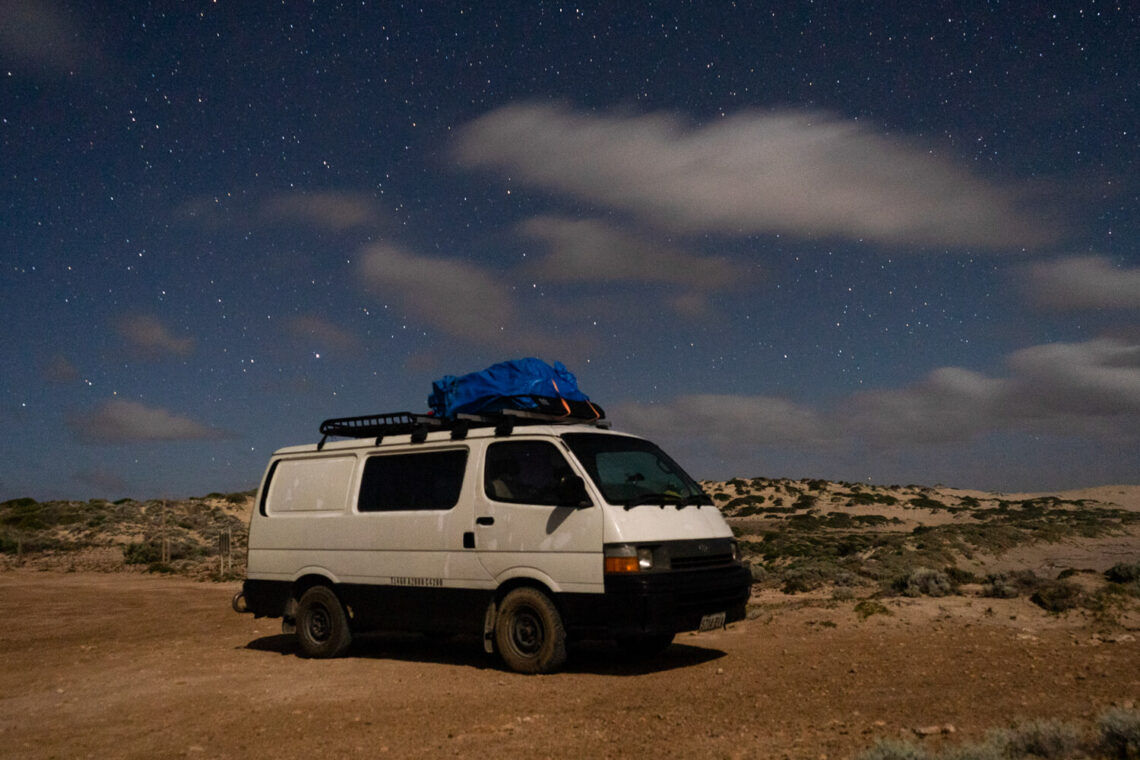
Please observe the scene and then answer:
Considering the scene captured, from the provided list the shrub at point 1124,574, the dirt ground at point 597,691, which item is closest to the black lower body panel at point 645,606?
the dirt ground at point 597,691

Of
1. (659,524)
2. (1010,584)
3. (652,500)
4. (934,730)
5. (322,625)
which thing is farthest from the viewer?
(1010,584)

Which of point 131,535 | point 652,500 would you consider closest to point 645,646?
point 652,500

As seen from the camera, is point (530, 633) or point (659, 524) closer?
point (659, 524)

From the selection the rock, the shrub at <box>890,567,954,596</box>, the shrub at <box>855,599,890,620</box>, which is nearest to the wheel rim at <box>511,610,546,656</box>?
the rock

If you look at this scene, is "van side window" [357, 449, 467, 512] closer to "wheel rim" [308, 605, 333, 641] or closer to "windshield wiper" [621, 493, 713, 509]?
"wheel rim" [308, 605, 333, 641]

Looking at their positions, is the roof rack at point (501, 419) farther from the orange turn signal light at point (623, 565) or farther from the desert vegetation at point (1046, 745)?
the desert vegetation at point (1046, 745)

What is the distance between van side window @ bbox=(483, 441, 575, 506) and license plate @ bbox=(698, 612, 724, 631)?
1.72 metres

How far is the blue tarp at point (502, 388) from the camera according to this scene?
9.87 m

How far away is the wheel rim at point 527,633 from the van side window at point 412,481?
136 centimetres

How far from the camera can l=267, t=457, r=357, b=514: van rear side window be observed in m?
10.7

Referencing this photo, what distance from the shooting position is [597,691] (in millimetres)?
7988

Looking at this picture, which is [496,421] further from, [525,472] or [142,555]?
[142,555]

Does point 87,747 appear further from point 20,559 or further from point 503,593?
point 20,559

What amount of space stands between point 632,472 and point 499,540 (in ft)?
4.75
